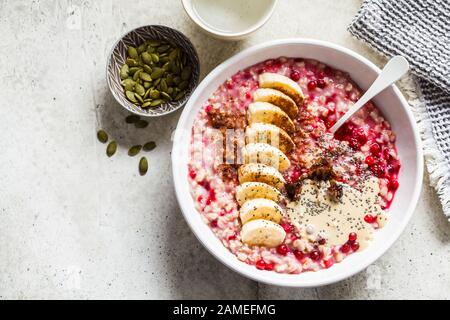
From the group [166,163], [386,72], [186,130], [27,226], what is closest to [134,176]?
[166,163]

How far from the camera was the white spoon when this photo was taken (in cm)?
190

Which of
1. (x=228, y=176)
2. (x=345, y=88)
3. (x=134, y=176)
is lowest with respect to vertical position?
(x=134, y=176)

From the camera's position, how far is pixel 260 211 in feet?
6.12

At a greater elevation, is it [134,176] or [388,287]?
[134,176]

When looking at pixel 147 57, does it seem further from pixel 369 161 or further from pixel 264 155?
pixel 369 161

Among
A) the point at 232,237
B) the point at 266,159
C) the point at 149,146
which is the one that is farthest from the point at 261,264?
the point at 149,146

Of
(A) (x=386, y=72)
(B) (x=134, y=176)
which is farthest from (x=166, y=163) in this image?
(A) (x=386, y=72)

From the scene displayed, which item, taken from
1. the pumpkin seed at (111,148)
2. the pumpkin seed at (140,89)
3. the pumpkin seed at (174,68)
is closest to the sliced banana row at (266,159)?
the pumpkin seed at (174,68)

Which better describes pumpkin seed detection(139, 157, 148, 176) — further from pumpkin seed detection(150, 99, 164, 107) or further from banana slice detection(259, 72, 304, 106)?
banana slice detection(259, 72, 304, 106)

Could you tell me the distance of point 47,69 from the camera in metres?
2.14

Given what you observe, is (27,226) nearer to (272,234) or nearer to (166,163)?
(166,163)

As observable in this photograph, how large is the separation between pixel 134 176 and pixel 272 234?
64 centimetres

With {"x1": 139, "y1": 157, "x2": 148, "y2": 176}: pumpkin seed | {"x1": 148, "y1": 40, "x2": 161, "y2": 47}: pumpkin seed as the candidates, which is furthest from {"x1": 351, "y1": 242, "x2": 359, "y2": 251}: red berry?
{"x1": 148, "y1": 40, "x2": 161, "y2": 47}: pumpkin seed

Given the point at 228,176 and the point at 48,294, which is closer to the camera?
the point at 228,176
